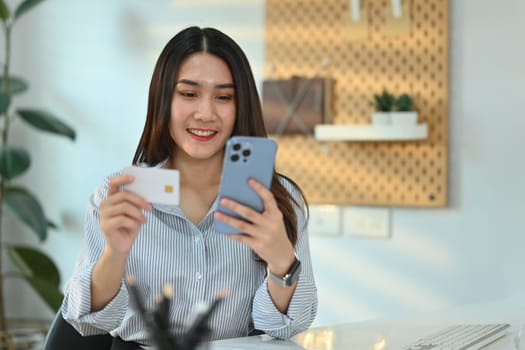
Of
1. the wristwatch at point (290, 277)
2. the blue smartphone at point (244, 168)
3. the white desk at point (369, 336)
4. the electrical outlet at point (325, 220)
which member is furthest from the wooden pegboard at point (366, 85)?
the blue smartphone at point (244, 168)

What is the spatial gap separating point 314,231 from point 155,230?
3.58 ft

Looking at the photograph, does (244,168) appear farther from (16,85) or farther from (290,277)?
(16,85)

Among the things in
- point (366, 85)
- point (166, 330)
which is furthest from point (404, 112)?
point (166, 330)

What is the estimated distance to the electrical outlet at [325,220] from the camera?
2.77 meters

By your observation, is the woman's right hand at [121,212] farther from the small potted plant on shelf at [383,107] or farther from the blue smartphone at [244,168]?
the small potted plant on shelf at [383,107]

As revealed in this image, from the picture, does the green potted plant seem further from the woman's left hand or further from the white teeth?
the woman's left hand

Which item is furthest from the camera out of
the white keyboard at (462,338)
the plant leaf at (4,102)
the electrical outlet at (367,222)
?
the plant leaf at (4,102)

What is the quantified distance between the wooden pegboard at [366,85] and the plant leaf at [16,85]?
2.87ft

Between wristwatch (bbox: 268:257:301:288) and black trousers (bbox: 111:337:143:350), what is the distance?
313 mm

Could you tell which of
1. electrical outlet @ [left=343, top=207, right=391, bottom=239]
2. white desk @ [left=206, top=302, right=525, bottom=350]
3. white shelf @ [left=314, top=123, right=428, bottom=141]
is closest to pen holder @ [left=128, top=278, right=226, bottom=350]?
white desk @ [left=206, top=302, right=525, bottom=350]

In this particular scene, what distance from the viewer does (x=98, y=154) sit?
10.6ft

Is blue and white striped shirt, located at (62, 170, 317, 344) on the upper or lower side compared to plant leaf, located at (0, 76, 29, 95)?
lower

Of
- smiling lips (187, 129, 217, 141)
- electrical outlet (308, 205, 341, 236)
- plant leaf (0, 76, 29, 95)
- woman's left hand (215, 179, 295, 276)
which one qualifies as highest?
plant leaf (0, 76, 29, 95)

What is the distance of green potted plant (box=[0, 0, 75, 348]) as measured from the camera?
9.96ft
